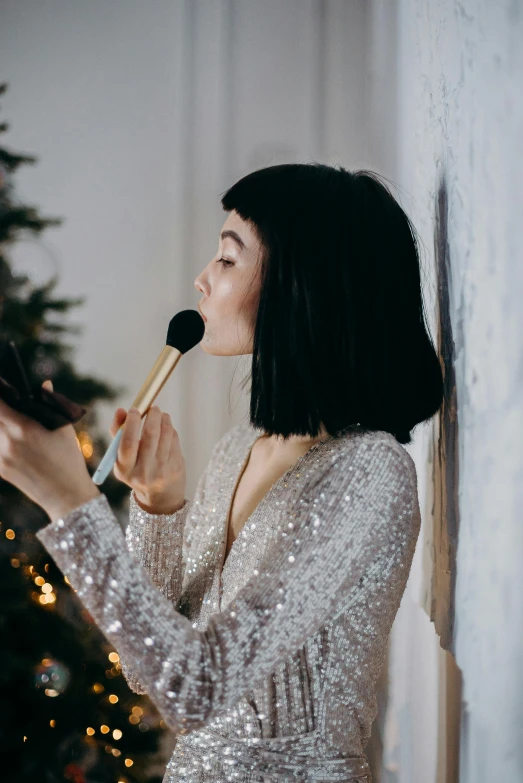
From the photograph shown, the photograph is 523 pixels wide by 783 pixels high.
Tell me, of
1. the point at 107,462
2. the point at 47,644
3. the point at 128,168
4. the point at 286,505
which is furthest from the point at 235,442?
the point at 128,168

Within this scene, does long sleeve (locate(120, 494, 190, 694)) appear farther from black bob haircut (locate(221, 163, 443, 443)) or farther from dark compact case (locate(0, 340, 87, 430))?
dark compact case (locate(0, 340, 87, 430))

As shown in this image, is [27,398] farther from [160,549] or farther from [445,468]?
[445,468]

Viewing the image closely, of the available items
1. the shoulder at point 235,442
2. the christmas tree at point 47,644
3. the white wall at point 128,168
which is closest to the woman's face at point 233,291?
the shoulder at point 235,442

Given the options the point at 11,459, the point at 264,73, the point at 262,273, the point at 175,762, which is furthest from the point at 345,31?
the point at 175,762

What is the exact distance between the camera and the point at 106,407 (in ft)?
5.48

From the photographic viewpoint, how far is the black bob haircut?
0.76 m

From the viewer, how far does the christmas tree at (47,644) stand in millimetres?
1364

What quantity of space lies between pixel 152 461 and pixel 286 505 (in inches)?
6.5

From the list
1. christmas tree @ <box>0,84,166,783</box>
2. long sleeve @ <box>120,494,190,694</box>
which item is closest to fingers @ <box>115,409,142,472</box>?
long sleeve @ <box>120,494,190,694</box>

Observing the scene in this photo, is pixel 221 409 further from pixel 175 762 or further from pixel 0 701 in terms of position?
pixel 175 762

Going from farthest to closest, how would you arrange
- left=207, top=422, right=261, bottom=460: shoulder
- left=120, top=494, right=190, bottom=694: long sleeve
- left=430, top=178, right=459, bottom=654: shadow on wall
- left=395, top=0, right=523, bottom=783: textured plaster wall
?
left=207, top=422, right=261, bottom=460: shoulder
left=120, top=494, right=190, bottom=694: long sleeve
left=430, top=178, right=459, bottom=654: shadow on wall
left=395, top=0, right=523, bottom=783: textured plaster wall

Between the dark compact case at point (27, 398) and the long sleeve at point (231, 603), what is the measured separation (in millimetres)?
83

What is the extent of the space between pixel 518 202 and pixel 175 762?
700mm

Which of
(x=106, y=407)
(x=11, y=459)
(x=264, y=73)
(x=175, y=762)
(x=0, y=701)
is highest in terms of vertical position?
(x=264, y=73)
